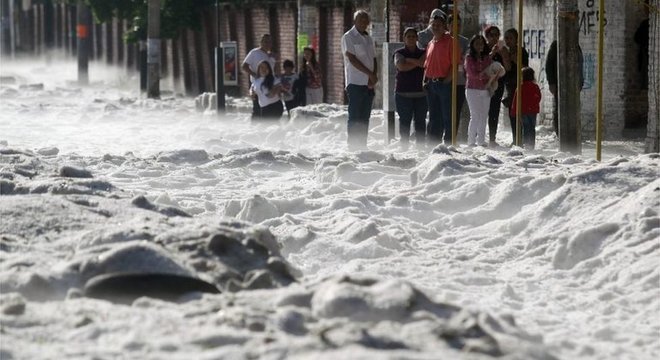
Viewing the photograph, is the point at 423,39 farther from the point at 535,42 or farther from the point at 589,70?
the point at 535,42

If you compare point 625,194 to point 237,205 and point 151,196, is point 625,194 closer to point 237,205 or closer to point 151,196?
point 237,205

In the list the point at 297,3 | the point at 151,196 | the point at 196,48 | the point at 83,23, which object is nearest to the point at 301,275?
the point at 151,196

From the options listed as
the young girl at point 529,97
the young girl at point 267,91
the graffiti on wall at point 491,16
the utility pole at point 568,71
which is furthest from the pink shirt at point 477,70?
the graffiti on wall at point 491,16

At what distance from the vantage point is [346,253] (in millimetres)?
10266

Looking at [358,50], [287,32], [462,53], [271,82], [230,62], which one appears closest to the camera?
[358,50]

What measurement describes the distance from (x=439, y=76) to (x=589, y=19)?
5240mm

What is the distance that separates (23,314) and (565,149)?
10201 millimetres

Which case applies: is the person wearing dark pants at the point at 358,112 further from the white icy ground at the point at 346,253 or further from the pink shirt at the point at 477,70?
the pink shirt at the point at 477,70

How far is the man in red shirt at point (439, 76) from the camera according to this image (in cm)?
1675

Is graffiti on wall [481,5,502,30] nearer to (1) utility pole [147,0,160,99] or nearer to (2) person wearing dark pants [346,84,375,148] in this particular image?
(2) person wearing dark pants [346,84,375,148]

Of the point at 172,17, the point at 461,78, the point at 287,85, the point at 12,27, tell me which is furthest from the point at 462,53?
the point at 12,27

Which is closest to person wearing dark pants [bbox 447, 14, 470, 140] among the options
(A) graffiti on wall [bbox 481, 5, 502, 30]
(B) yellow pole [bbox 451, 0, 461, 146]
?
(B) yellow pole [bbox 451, 0, 461, 146]

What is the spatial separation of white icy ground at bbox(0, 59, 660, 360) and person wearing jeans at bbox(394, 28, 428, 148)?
2.31 ft

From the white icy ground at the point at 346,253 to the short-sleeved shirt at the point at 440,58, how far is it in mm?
840
